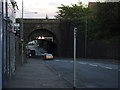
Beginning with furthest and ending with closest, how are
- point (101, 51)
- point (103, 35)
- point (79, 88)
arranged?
point (101, 51)
point (79, 88)
point (103, 35)

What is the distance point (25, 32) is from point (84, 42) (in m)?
13.9

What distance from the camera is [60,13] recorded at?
90688 millimetres

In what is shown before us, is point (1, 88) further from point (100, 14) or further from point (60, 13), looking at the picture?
point (60, 13)

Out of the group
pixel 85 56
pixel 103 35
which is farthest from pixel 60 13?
pixel 103 35

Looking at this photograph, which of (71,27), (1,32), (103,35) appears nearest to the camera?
(103,35)

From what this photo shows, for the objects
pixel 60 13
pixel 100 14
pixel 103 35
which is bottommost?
pixel 103 35

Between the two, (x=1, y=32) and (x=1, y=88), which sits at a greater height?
(x=1, y=32)

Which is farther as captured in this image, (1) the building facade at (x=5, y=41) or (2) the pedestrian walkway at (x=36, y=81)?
(2) the pedestrian walkway at (x=36, y=81)

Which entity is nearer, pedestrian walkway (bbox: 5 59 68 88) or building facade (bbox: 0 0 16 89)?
building facade (bbox: 0 0 16 89)

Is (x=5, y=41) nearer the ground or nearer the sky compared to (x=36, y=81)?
nearer the sky

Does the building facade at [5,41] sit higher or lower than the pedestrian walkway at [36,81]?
higher

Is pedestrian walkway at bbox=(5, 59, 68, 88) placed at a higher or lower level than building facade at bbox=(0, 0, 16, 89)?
lower

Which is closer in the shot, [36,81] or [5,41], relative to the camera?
[5,41]

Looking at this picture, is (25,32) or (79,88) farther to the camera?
(25,32)
